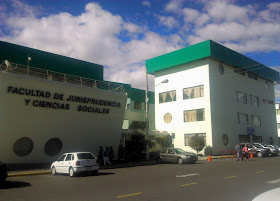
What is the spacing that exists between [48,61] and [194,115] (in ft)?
71.5

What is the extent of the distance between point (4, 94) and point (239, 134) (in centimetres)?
3425

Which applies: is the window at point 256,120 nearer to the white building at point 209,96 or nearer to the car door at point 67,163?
the white building at point 209,96

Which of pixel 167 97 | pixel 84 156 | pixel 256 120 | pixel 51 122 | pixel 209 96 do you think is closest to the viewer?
pixel 84 156

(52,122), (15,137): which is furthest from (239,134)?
(15,137)

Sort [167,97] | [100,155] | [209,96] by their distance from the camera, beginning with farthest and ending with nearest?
1. [167,97]
2. [209,96]
3. [100,155]

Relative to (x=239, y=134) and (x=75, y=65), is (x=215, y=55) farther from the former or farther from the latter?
(x=75, y=65)

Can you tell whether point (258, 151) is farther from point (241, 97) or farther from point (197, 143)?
point (241, 97)

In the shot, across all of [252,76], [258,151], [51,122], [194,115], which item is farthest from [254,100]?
[51,122]

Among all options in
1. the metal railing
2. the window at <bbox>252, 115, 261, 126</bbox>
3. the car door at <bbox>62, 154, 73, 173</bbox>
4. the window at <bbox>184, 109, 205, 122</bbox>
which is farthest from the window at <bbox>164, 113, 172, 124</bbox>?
the car door at <bbox>62, 154, 73, 173</bbox>

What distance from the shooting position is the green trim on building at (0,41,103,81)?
3210 cm

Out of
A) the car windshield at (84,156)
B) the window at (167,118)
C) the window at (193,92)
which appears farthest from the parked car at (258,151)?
the car windshield at (84,156)

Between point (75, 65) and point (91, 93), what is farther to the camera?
point (75, 65)

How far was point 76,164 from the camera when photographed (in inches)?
614

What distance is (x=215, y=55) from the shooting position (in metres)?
38.0
